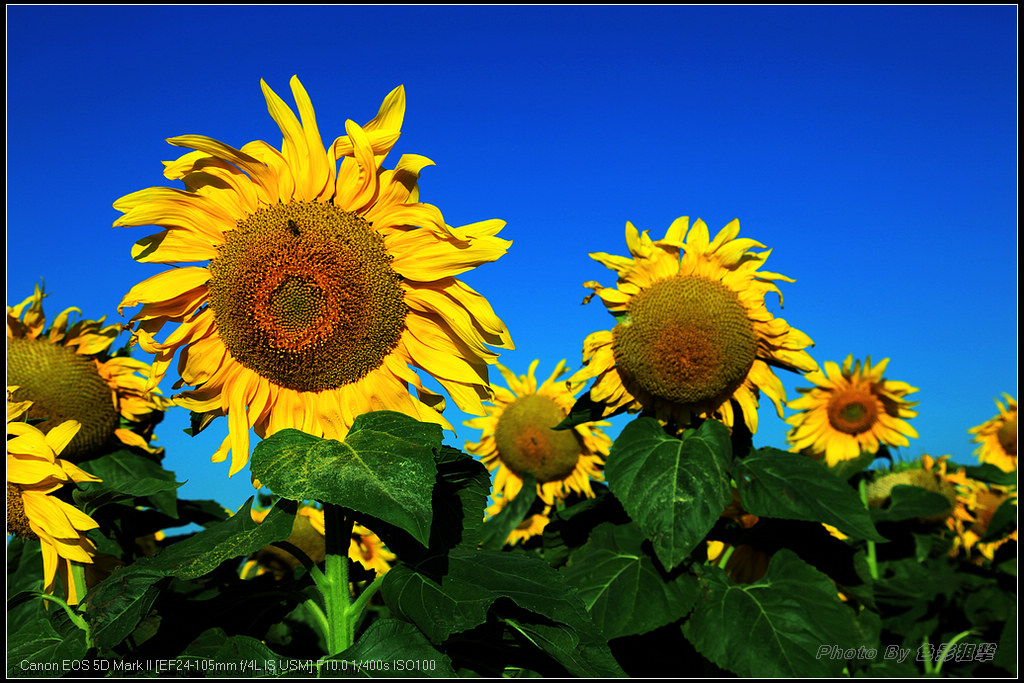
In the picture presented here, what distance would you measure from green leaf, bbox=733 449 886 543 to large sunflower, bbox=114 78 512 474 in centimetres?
208

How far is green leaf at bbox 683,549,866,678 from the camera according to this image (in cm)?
384

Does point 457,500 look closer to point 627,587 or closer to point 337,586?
point 337,586

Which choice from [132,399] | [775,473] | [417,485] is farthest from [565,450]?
[417,485]

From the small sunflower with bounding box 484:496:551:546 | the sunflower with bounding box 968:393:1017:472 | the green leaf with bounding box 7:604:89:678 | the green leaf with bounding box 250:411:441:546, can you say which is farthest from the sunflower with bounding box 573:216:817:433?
the sunflower with bounding box 968:393:1017:472

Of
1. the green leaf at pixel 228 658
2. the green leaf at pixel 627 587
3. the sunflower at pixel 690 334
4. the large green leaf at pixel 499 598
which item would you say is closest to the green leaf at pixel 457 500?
the large green leaf at pixel 499 598

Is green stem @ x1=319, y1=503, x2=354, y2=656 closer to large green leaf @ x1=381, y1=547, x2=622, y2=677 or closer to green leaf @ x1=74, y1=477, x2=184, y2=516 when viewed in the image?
large green leaf @ x1=381, y1=547, x2=622, y2=677

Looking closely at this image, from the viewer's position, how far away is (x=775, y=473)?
4.38 metres

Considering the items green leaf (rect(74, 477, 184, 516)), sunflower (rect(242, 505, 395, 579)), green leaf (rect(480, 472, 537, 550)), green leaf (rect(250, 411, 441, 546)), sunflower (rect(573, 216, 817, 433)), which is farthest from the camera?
green leaf (rect(480, 472, 537, 550))

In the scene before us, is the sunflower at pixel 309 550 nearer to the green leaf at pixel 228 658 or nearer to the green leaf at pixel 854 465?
the green leaf at pixel 228 658

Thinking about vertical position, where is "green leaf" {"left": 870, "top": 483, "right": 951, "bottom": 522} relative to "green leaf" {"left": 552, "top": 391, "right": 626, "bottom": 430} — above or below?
above

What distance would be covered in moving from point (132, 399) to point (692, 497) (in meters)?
3.45

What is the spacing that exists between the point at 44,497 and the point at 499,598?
75.6 inches

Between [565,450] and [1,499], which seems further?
[565,450]

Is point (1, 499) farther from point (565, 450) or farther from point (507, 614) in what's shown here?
point (565, 450)
